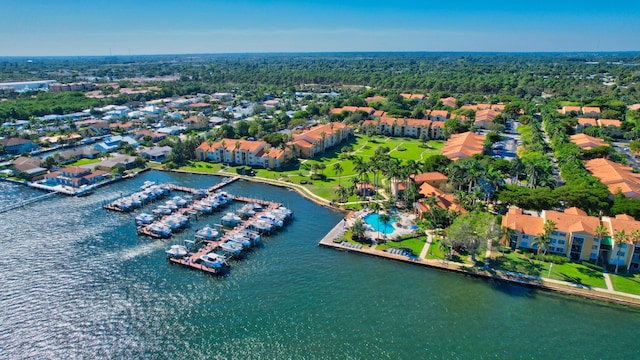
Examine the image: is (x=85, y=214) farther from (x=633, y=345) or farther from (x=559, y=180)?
(x=559, y=180)

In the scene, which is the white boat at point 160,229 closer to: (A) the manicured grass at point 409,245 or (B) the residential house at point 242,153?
(A) the manicured grass at point 409,245

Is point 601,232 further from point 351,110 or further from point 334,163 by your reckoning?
point 351,110

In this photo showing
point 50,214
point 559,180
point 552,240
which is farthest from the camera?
point 559,180

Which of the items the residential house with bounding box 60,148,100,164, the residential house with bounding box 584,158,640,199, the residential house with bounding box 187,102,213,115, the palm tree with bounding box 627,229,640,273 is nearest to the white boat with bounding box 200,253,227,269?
the palm tree with bounding box 627,229,640,273

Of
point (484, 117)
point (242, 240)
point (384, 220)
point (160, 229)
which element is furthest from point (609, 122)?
point (160, 229)

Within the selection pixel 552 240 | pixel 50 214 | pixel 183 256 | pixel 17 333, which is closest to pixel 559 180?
pixel 552 240

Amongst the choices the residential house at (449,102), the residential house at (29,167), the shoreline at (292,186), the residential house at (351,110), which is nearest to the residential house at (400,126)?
the residential house at (351,110)

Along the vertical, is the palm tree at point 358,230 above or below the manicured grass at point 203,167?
below
